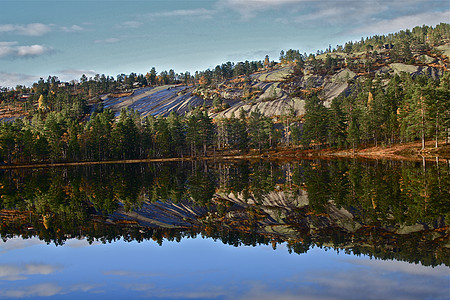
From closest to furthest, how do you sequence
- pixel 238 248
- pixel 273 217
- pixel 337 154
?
pixel 238 248 → pixel 273 217 → pixel 337 154

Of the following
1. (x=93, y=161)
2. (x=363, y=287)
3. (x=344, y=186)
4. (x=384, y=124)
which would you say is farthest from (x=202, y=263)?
(x=93, y=161)

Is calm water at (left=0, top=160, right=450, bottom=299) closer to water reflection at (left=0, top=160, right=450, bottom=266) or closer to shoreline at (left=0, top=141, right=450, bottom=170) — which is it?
water reflection at (left=0, top=160, right=450, bottom=266)

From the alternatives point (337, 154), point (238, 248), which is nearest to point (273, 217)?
point (238, 248)

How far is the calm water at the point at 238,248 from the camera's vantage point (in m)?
12.8

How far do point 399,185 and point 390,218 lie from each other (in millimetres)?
14719

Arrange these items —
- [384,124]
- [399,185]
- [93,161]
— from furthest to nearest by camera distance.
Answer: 1. [93,161]
2. [384,124]
3. [399,185]

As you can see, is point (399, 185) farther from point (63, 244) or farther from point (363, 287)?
point (63, 244)

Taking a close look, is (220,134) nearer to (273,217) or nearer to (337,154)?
(337,154)

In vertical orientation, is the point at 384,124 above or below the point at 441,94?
below

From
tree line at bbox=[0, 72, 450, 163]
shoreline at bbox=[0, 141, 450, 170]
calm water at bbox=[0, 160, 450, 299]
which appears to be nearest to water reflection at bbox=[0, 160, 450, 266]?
calm water at bbox=[0, 160, 450, 299]

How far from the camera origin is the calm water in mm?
12766

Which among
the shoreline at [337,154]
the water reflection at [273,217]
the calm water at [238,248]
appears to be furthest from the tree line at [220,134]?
the calm water at [238,248]

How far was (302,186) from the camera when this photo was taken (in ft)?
129

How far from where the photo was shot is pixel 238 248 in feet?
58.3
